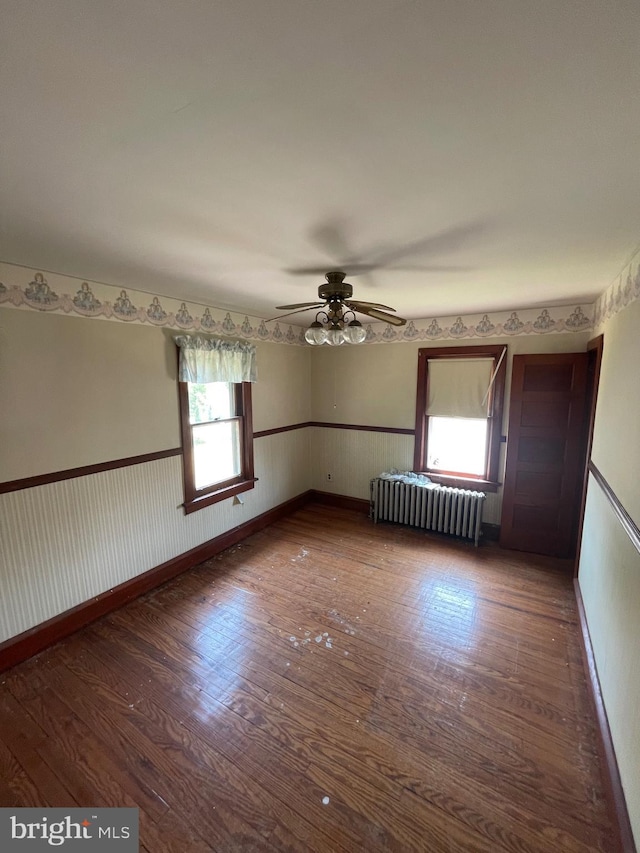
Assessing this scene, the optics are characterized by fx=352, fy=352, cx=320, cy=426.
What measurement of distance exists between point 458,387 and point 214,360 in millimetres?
2609

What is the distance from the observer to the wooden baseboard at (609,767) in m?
1.32

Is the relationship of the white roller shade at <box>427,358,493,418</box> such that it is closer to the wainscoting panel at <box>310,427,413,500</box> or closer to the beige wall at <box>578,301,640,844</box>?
the wainscoting panel at <box>310,427,413,500</box>

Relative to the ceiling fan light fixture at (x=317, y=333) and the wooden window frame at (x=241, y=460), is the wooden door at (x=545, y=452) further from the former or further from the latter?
the wooden window frame at (x=241, y=460)

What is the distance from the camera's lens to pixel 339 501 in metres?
4.81

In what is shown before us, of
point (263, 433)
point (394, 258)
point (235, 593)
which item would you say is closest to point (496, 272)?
point (394, 258)

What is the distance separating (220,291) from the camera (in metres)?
2.77

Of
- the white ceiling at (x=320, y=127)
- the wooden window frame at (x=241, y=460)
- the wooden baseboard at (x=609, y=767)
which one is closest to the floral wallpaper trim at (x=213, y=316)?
the white ceiling at (x=320, y=127)

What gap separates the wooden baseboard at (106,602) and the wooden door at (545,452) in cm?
281

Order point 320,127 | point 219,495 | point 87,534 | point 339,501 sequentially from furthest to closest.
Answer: point 339,501 < point 219,495 < point 87,534 < point 320,127

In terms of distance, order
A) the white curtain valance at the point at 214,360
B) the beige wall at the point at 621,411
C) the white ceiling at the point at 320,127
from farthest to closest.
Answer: the white curtain valance at the point at 214,360 < the beige wall at the point at 621,411 < the white ceiling at the point at 320,127

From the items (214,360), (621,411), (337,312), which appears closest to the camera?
(621,411)

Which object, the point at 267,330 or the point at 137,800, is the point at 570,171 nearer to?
the point at 137,800

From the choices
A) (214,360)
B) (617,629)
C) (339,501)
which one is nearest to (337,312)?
(214,360)

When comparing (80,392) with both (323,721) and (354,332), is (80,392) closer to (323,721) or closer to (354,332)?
(354,332)
